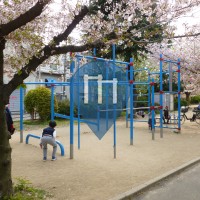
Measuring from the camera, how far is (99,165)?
6125 millimetres

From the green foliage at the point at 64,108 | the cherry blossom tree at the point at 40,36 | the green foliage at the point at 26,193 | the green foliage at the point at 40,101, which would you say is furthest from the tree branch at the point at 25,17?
the green foliage at the point at 64,108

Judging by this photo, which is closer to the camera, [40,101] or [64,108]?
[40,101]

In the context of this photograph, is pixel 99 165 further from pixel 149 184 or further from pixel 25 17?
pixel 25 17

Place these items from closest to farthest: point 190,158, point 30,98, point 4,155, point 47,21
→ point 4,155 < point 47,21 < point 190,158 < point 30,98

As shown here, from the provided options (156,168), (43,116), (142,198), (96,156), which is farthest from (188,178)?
(43,116)

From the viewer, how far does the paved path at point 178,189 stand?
4371 millimetres

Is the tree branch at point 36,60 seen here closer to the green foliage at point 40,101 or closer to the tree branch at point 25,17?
the tree branch at point 25,17

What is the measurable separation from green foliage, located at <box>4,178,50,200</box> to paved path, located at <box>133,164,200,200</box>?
151cm

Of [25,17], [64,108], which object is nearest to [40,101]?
[64,108]

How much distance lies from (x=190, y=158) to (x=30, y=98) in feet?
33.9

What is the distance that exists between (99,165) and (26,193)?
2242mm

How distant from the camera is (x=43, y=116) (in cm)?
1516

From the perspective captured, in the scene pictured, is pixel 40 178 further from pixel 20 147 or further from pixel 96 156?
pixel 20 147

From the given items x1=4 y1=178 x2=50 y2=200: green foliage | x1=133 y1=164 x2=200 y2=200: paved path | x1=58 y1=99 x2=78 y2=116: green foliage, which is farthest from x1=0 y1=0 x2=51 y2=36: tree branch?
x1=58 y1=99 x2=78 y2=116: green foliage
